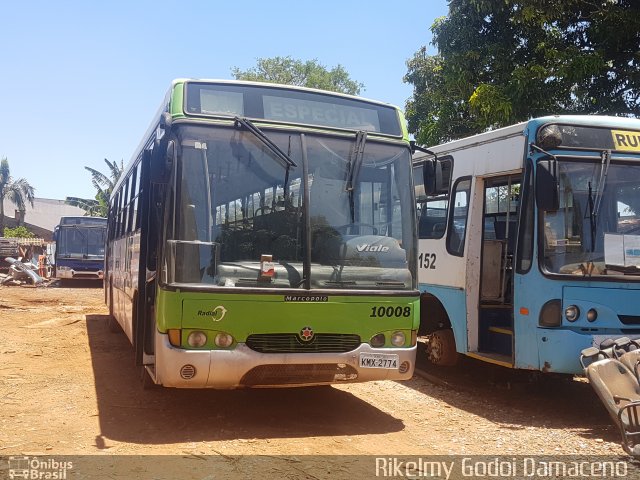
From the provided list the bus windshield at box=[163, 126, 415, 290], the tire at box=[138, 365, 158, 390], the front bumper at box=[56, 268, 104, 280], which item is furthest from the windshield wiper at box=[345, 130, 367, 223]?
the front bumper at box=[56, 268, 104, 280]

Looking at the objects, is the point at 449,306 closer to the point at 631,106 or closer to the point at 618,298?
the point at 618,298

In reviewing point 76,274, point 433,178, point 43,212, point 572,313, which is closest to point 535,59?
point 433,178

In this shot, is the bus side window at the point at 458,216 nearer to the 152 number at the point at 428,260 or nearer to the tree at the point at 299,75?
the 152 number at the point at 428,260

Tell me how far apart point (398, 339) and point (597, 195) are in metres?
2.68

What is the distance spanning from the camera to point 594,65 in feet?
43.5

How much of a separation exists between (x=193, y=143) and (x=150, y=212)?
47.2 inches

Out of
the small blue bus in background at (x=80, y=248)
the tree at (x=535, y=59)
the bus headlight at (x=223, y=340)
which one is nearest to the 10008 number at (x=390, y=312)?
the bus headlight at (x=223, y=340)

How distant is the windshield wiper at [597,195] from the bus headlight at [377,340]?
8.18ft

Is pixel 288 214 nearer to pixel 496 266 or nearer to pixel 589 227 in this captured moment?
pixel 589 227

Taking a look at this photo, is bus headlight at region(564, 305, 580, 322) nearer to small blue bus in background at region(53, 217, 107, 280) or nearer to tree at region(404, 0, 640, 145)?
tree at region(404, 0, 640, 145)

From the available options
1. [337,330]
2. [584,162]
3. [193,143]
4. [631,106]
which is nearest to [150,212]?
[193,143]

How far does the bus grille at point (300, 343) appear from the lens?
5.91 m

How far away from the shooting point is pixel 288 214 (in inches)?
241

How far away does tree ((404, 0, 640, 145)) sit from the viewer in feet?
44.3
